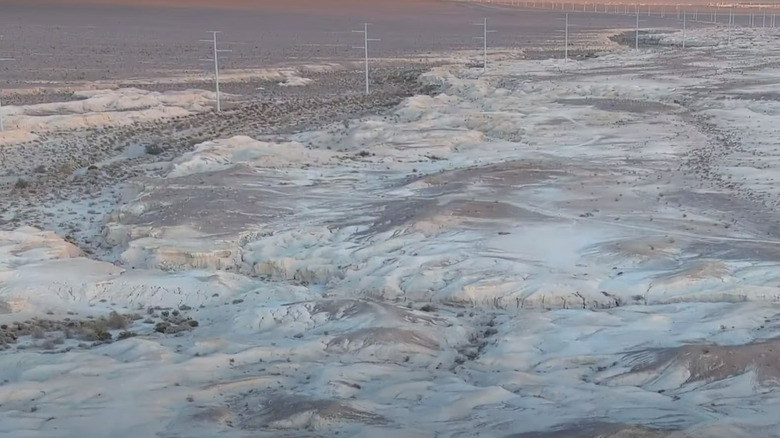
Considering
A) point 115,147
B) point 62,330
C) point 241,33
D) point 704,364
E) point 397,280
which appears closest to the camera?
point 704,364

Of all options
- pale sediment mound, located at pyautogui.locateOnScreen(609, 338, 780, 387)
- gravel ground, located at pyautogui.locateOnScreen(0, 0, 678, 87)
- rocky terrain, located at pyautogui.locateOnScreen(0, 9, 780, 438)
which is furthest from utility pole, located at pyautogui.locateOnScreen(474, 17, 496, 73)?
pale sediment mound, located at pyautogui.locateOnScreen(609, 338, 780, 387)

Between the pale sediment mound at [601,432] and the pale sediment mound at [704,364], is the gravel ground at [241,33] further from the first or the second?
the pale sediment mound at [601,432]

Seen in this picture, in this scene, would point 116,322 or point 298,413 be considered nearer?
point 298,413

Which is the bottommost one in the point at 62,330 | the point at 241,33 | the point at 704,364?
the point at 62,330

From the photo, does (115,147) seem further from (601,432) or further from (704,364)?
(601,432)

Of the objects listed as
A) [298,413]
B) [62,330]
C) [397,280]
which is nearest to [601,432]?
[298,413]

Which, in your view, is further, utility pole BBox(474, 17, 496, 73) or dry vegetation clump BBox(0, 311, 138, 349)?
utility pole BBox(474, 17, 496, 73)

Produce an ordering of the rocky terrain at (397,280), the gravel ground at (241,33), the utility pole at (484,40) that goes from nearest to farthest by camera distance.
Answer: the rocky terrain at (397,280) < the utility pole at (484,40) < the gravel ground at (241,33)

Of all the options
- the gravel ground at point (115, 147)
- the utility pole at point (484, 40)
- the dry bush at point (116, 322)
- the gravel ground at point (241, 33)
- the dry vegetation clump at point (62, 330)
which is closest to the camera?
the dry vegetation clump at point (62, 330)

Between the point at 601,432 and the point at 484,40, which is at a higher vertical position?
the point at 484,40

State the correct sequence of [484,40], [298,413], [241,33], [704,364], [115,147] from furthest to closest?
[241,33] → [484,40] → [115,147] → [704,364] → [298,413]

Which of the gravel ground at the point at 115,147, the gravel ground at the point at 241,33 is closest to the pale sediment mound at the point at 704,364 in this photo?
the gravel ground at the point at 115,147

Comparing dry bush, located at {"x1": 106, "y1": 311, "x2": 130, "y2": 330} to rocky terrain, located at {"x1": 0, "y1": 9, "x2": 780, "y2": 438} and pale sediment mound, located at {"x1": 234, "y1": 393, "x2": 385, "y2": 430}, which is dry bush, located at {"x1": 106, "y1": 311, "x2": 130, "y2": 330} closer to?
rocky terrain, located at {"x1": 0, "y1": 9, "x2": 780, "y2": 438}
